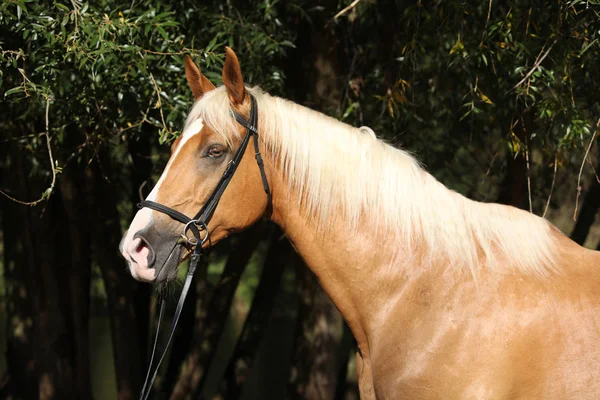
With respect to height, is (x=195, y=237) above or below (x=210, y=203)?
below

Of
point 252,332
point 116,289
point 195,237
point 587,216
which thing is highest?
point 195,237

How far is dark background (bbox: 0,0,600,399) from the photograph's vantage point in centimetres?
435

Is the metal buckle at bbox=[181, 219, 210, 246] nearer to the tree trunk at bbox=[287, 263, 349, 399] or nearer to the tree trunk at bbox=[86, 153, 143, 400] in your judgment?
the tree trunk at bbox=[287, 263, 349, 399]

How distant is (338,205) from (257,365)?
29.5ft

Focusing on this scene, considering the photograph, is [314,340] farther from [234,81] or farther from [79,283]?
[234,81]

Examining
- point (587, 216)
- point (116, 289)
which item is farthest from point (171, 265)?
point (587, 216)

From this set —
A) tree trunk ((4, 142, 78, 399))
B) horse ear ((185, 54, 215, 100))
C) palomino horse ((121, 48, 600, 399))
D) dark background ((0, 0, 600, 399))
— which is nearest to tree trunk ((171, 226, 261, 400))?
dark background ((0, 0, 600, 399))

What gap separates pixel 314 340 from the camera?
6.61 meters

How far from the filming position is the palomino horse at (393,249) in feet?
9.07

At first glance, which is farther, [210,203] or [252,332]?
[252,332]

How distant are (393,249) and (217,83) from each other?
1974mm

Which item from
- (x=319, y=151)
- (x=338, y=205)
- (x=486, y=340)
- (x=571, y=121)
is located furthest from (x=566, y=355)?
(x=571, y=121)

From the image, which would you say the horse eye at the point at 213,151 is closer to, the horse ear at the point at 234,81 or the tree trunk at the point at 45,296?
the horse ear at the point at 234,81

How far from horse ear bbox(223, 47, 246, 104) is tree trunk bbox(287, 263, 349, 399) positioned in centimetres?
349
